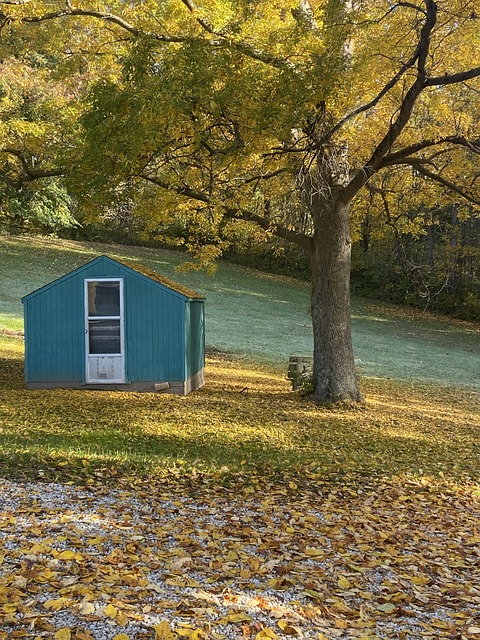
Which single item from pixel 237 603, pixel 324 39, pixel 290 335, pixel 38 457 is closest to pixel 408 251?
pixel 290 335

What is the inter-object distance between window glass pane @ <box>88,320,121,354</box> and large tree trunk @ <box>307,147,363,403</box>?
3.88 meters

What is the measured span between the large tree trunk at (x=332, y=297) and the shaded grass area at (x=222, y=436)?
597 millimetres

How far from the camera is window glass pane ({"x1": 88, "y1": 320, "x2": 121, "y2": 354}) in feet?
42.5

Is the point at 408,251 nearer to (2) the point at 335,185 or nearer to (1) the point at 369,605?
(2) the point at 335,185

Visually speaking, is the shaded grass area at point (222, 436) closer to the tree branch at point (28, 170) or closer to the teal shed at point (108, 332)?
the teal shed at point (108, 332)

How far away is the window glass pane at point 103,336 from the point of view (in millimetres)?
12945

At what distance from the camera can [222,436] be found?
9492 mm

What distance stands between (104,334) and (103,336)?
0.05m

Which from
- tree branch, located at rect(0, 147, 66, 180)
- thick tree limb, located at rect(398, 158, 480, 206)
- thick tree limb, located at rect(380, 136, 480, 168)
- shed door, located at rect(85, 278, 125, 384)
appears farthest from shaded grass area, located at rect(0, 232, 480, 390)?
thick tree limb, located at rect(380, 136, 480, 168)

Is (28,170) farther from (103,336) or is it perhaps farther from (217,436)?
(217,436)

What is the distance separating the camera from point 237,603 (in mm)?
4113

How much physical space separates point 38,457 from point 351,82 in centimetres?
612

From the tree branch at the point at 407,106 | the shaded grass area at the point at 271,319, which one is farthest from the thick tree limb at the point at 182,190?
the shaded grass area at the point at 271,319

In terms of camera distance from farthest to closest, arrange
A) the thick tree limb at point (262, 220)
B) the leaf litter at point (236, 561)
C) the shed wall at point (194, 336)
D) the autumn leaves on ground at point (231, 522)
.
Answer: the shed wall at point (194, 336) → the thick tree limb at point (262, 220) → the autumn leaves on ground at point (231, 522) → the leaf litter at point (236, 561)
